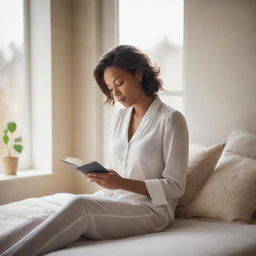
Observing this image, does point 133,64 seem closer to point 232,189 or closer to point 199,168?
point 199,168

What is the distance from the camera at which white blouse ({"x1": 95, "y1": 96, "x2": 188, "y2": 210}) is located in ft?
7.87

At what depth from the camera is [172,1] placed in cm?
338

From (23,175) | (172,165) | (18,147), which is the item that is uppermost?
(172,165)

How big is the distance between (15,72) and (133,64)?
1670 millimetres

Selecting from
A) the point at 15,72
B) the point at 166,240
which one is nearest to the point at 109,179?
the point at 166,240

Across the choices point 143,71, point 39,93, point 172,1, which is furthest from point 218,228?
point 39,93

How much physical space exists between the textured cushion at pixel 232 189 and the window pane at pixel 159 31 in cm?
84

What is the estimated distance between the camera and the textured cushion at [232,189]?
96.3 inches

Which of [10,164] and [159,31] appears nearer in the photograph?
[159,31]

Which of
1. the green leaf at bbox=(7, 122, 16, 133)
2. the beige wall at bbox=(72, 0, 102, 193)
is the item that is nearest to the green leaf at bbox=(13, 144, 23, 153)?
the green leaf at bbox=(7, 122, 16, 133)

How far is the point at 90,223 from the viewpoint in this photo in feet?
7.11

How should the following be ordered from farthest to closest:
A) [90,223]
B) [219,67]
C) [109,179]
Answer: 1. [219,67]
2. [109,179]
3. [90,223]

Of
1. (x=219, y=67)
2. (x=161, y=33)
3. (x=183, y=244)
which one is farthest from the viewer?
(x=161, y=33)

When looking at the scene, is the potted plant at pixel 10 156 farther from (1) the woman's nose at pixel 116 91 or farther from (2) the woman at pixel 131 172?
(1) the woman's nose at pixel 116 91
